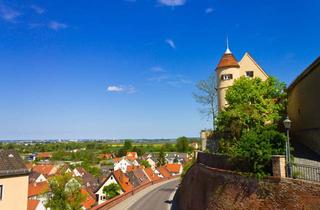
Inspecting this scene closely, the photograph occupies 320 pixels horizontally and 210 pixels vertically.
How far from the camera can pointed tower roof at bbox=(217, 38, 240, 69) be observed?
35.8 metres

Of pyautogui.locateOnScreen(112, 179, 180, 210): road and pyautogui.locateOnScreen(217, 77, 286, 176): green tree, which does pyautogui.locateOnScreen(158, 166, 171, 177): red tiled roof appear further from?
pyautogui.locateOnScreen(217, 77, 286, 176): green tree

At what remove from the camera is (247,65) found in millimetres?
36875

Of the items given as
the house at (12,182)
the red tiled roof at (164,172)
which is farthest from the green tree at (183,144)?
the house at (12,182)

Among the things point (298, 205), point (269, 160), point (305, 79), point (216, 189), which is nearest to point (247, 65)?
point (305, 79)

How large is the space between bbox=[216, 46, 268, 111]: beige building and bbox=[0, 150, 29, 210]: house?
2108 centimetres

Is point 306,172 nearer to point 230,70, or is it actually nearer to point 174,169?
point 230,70

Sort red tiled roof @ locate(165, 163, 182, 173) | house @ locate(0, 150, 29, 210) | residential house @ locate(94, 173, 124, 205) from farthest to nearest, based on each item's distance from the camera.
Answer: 1. red tiled roof @ locate(165, 163, 182, 173)
2. residential house @ locate(94, 173, 124, 205)
3. house @ locate(0, 150, 29, 210)

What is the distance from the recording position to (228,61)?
36.1 m

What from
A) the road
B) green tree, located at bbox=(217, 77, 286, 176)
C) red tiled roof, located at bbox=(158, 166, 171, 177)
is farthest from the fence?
red tiled roof, located at bbox=(158, 166, 171, 177)

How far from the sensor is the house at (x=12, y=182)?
21109 mm

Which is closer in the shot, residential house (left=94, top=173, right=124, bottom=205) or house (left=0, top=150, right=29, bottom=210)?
house (left=0, top=150, right=29, bottom=210)

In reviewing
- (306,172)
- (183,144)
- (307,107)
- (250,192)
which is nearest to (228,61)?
(307,107)

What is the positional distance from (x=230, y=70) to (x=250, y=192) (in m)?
20.9

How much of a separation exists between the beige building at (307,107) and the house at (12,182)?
2021 centimetres
